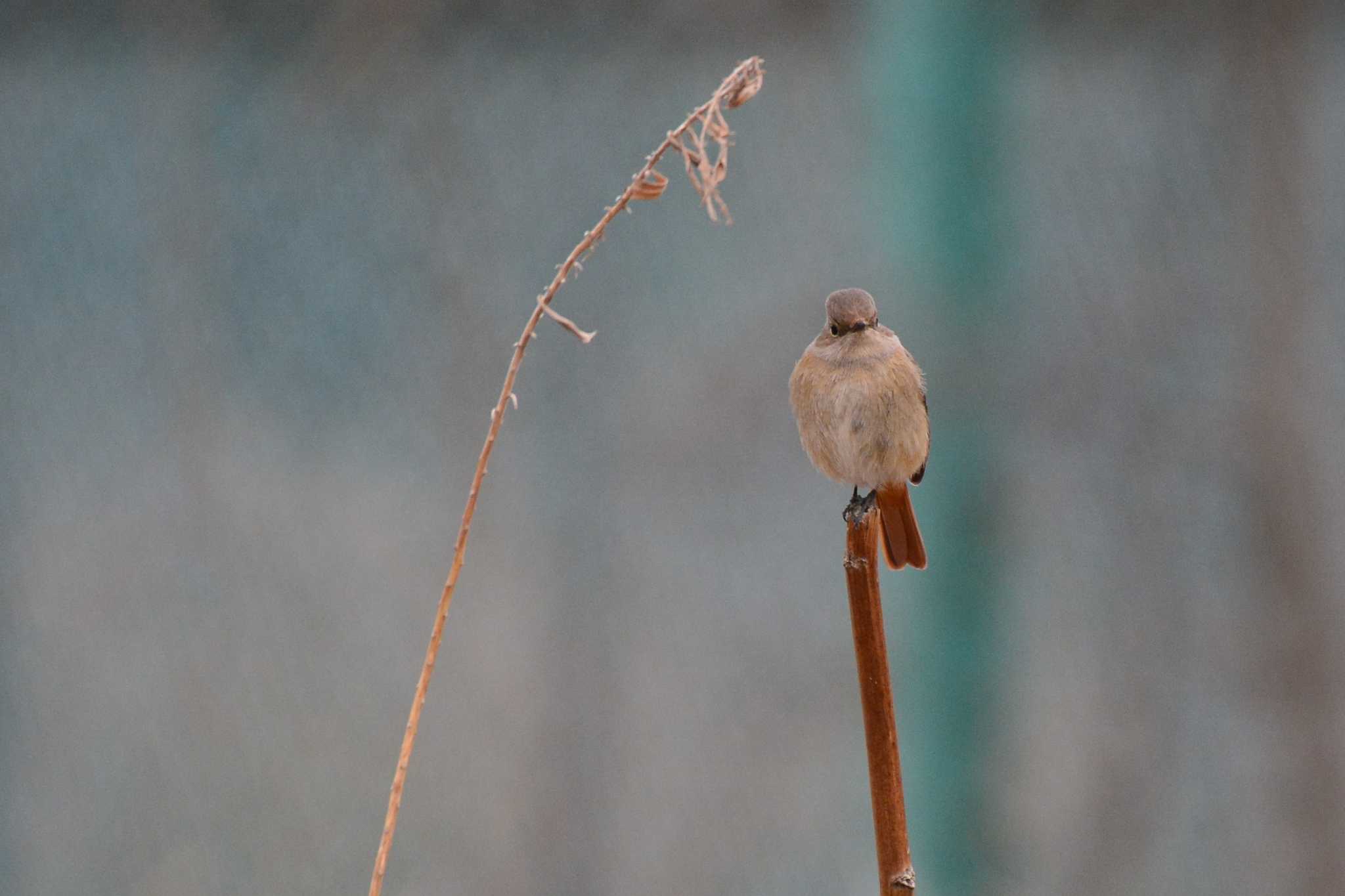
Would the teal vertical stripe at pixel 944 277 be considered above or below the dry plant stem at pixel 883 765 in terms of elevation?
above

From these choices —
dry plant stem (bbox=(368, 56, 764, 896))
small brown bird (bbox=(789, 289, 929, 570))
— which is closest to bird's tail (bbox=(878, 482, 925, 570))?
small brown bird (bbox=(789, 289, 929, 570))

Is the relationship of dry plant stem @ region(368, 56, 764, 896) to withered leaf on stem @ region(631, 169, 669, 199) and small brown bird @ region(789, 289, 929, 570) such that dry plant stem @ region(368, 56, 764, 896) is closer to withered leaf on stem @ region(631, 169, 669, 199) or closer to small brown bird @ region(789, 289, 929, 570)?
withered leaf on stem @ region(631, 169, 669, 199)

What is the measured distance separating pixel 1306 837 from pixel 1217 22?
1.29 meters

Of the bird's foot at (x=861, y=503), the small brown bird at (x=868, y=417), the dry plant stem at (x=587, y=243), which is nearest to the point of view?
the dry plant stem at (x=587, y=243)

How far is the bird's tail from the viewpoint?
1.48m

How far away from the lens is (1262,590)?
1.88 metres

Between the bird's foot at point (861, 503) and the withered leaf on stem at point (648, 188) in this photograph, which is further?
the bird's foot at point (861, 503)

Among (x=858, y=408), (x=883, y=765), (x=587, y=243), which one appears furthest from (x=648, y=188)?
(x=858, y=408)

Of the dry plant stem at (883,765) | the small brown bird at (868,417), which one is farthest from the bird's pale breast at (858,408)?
the dry plant stem at (883,765)

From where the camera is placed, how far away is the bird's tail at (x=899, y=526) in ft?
4.85

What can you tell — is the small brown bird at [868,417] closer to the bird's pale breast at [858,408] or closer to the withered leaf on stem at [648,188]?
the bird's pale breast at [858,408]

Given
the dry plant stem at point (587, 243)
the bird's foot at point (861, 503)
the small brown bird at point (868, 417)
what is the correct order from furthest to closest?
the small brown bird at point (868, 417)
the bird's foot at point (861, 503)
the dry plant stem at point (587, 243)

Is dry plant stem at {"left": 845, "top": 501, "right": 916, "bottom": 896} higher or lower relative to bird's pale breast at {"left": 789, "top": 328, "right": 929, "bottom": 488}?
lower

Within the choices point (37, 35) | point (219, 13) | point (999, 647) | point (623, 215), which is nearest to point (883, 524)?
point (999, 647)
